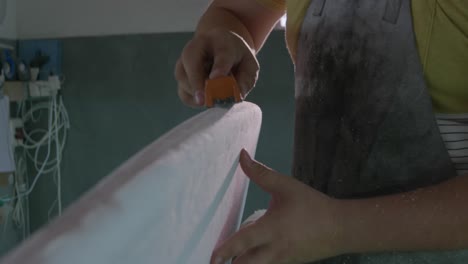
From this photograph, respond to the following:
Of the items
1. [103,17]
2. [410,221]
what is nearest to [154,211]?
[410,221]

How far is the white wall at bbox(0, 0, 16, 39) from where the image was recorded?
1712 millimetres

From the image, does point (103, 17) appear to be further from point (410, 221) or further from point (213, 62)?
point (410, 221)

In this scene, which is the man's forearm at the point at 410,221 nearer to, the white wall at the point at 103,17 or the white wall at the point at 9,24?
the white wall at the point at 103,17

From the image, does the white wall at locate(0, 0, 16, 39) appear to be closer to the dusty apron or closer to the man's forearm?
the dusty apron

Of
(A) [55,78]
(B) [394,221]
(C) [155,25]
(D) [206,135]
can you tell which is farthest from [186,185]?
(A) [55,78]

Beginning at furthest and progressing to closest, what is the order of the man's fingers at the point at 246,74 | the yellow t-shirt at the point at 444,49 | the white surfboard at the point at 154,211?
the man's fingers at the point at 246,74 → the yellow t-shirt at the point at 444,49 → the white surfboard at the point at 154,211

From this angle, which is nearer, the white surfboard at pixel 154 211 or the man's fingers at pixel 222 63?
the white surfboard at pixel 154 211

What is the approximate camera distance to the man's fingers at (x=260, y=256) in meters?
0.36

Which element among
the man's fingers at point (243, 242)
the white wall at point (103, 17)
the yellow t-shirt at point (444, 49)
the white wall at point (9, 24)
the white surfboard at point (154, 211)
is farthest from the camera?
the white wall at point (9, 24)

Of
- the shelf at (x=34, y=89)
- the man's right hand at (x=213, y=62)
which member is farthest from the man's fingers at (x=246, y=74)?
the shelf at (x=34, y=89)

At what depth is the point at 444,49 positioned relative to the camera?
47 cm

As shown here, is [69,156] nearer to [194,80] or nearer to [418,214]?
[194,80]

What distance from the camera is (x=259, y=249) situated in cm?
36

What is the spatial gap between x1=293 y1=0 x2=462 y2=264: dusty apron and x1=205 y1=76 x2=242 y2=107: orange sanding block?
0.39ft
